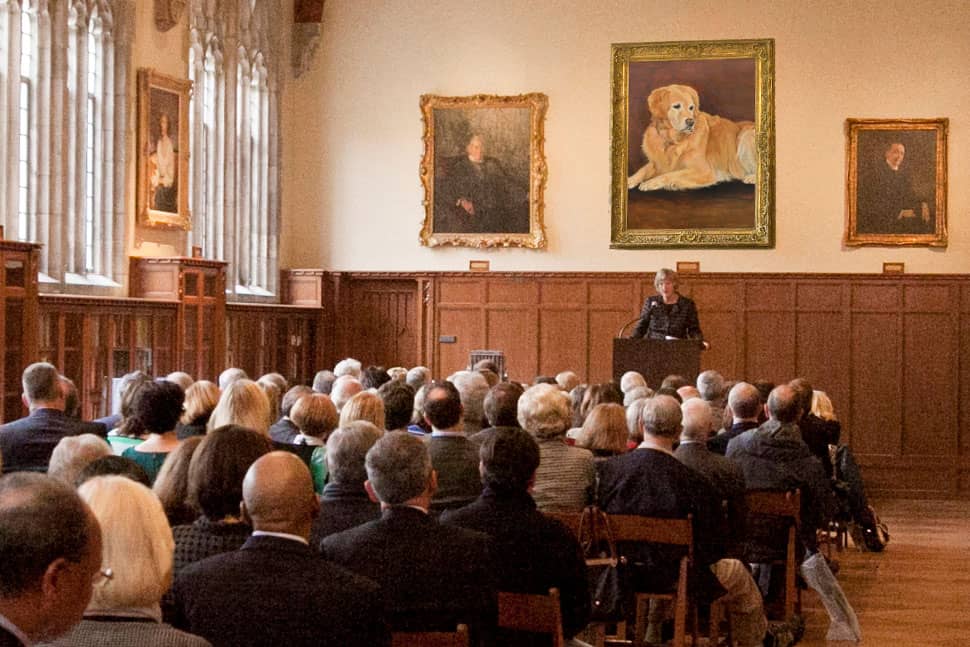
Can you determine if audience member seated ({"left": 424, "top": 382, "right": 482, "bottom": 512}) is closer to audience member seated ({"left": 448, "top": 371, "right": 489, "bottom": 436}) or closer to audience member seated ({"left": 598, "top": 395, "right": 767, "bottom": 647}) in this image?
audience member seated ({"left": 598, "top": 395, "right": 767, "bottom": 647})

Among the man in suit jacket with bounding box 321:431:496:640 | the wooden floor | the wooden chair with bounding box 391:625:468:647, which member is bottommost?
the wooden floor

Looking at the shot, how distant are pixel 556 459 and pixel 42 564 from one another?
4591 mm

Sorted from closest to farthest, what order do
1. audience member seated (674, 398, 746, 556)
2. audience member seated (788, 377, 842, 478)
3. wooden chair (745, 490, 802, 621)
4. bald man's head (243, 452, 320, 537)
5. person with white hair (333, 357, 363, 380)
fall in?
bald man's head (243, 452, 320, 537)
audience member seated (674, 398, 746, 556)
wooden chair (745, 490, 802, 621)
audience member seated (788, 377, 842, 478)
person with white hair (333, 357, 363, 380)

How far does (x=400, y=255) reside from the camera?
18.2 meters

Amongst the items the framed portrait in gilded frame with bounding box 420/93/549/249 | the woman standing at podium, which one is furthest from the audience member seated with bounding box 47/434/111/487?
the framed portrait in gilded frame with bounding box 420/93/549/249

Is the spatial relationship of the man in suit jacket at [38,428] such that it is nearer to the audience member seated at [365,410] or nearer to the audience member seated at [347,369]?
the audience member seated at [365,410]

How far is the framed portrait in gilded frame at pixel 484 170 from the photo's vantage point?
58.3 ft

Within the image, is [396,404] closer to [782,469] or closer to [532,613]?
[782,469]

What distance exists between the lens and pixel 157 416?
20.1 ft

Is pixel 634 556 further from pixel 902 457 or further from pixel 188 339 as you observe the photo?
pixel 902 457

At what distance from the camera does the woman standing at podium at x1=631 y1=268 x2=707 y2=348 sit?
1379 cm

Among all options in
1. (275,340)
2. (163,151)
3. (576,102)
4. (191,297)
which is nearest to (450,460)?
(191,297)

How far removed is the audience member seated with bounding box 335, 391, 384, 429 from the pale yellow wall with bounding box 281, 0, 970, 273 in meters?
11.6

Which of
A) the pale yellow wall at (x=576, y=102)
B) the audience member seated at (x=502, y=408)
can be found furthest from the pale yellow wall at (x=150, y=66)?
the audience member seated at (x=502, y=408)
